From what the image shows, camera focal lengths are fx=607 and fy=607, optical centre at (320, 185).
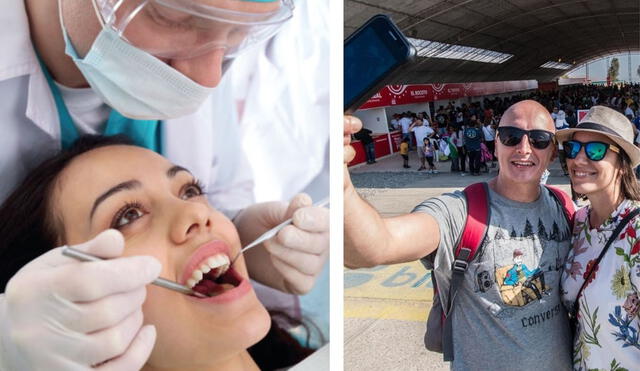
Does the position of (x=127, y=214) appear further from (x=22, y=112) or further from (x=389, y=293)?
(x=389, y=293)

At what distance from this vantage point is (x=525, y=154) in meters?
2.20

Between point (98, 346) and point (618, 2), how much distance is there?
23635 mm

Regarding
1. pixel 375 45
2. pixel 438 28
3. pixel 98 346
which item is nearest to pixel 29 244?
pixel 98 346

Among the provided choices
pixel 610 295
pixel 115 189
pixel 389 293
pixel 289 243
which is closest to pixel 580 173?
pixel 610 295

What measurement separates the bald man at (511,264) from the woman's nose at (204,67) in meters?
0.91

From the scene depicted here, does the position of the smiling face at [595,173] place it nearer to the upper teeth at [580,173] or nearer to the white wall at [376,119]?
the upper teeth at [580,173]

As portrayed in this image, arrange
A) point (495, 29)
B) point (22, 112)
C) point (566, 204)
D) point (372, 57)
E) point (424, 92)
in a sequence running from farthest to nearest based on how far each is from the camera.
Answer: point (495, 29) < point (424, 92) < point (566, 204) < point (372, 57) < point (22, 112)

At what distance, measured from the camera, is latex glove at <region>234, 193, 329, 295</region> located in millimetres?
1486

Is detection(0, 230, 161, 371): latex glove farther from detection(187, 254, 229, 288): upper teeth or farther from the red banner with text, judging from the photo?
the red banner with text

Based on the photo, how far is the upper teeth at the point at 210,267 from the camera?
1319mm

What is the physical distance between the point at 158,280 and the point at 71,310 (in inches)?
7.5

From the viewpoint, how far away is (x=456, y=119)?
52.2 feet

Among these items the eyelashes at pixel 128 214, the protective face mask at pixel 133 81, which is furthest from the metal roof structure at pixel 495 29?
the eyelashes at pixel 128 214

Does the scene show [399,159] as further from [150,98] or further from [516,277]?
[150,98]
